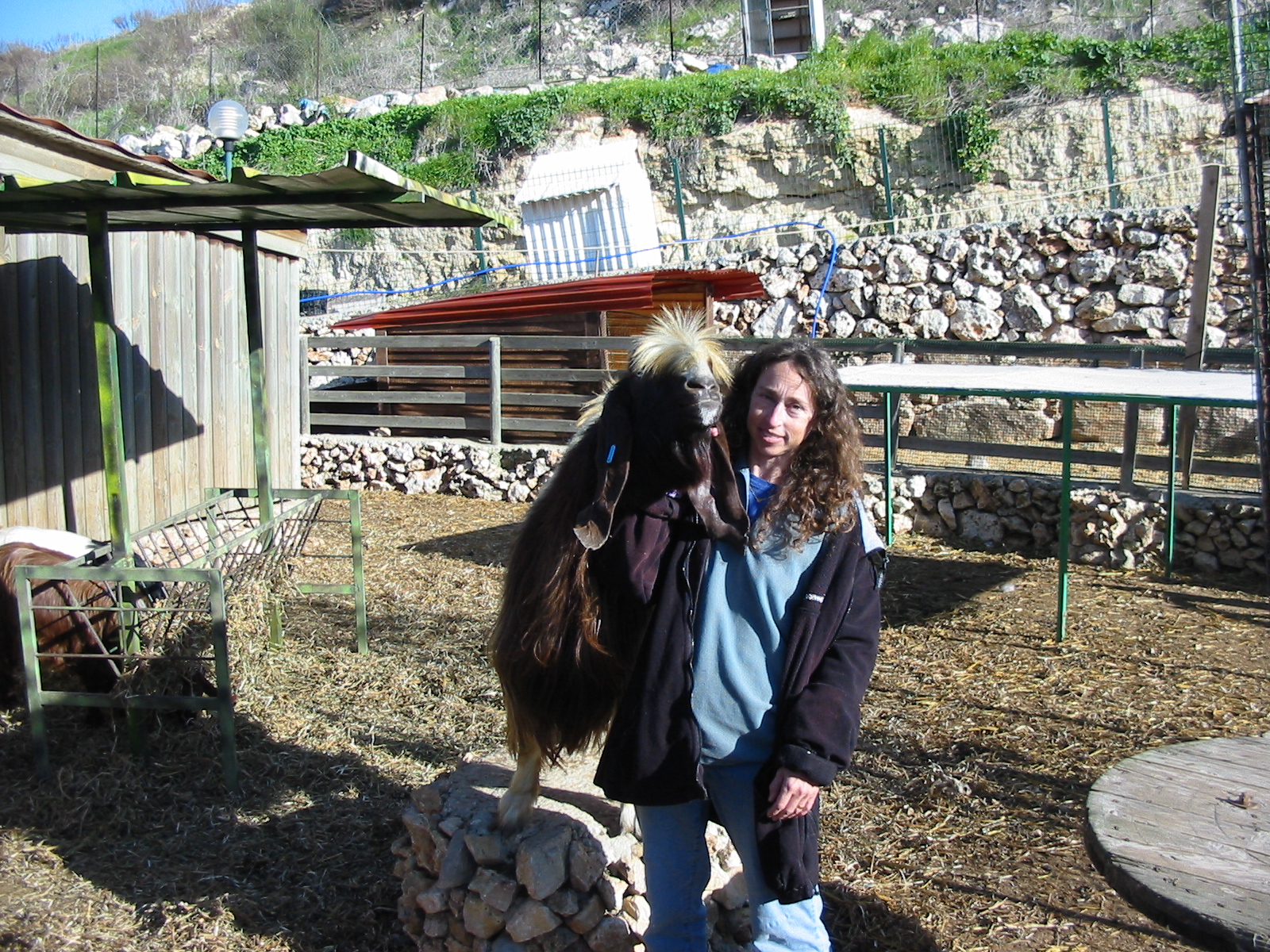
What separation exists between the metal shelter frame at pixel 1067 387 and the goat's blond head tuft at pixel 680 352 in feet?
8.38

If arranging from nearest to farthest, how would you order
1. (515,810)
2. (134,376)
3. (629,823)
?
(515,810) → (629,823) → (134,376)

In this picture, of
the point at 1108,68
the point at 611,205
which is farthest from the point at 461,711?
the point at 1108,68

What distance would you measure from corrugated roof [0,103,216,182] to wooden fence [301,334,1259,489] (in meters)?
4.08

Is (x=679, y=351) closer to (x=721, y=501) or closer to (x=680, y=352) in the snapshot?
(x=680, y=352)

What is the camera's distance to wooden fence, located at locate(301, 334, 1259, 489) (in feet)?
28.0

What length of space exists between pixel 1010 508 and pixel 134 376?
20.8 feet

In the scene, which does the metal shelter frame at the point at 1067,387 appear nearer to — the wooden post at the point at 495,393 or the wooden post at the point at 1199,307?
the wooden post at the point at 1199,307

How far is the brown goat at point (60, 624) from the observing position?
3.98 m

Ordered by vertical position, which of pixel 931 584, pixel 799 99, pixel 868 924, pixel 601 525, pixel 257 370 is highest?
pixel 799 99

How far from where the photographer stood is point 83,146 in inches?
201

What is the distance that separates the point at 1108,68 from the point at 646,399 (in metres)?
18.5

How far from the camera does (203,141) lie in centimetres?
2317

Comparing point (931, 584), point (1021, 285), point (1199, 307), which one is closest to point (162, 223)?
point (931, 584)

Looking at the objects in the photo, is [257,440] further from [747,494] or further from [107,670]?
[747,494]
